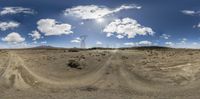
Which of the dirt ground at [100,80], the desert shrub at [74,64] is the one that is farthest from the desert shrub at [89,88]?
the desert shrub at [74,64]

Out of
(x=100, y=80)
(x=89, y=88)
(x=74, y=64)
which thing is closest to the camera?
(x=89, y=88)

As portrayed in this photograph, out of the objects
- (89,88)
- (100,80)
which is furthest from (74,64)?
(89,88)

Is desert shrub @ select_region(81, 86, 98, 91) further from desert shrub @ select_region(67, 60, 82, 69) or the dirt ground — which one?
desert shrub @ select_region(67, 60, 82, 69)

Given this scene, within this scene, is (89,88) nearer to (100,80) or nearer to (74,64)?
(100,80)

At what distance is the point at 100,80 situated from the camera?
30328 millimetres

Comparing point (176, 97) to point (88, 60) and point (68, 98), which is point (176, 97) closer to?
point (68, 98)

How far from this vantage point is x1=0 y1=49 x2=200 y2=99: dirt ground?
24312 millimetres

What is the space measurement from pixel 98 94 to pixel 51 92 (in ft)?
11.8

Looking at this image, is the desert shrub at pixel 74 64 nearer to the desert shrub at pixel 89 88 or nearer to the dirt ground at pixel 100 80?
the dirt ground at pixel 100 80

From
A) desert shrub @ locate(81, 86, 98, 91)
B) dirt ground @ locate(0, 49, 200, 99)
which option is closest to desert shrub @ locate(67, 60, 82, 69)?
dirt ground @ locate(0, 49, 200, 99)

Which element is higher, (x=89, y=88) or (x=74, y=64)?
(x=74, y=64)

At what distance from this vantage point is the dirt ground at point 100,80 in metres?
24.3

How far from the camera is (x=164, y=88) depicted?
2655 cm

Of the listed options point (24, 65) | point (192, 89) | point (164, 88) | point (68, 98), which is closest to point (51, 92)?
point (68, 98)
